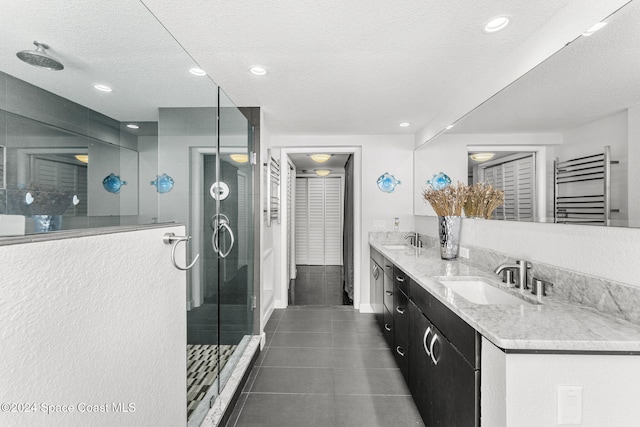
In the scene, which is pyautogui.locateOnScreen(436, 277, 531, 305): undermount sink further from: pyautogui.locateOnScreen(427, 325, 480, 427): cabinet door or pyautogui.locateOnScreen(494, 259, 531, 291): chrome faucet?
pyautogui.locateOnScreen(427, 325, 480, 427): cabinet door

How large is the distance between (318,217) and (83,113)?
586 centimetres

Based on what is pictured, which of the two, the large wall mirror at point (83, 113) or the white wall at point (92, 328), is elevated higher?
the large wall mirror at point (83, 113)

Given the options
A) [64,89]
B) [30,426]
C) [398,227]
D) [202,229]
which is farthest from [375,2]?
[398,227]

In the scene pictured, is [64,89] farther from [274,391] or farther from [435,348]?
[274,391]

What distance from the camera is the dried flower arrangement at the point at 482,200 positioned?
2.17 m

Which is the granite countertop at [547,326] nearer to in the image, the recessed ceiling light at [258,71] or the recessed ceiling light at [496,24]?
the recessed ceiling light at [496,24]

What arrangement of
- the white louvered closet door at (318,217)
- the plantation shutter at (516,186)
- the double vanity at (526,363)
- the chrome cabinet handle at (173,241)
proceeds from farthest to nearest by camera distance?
1. the white louvered closet door at (318,217)
2. the plantation shutter at (516,186)
3. the chrome cabinet handle at (173,241)
4. the double vanity at (526,363)

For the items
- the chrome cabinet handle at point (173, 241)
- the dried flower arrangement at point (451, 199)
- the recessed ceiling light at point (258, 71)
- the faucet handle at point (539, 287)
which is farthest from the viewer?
the dried flower arrangement at point (451, 199)

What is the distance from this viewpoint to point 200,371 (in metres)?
1.84

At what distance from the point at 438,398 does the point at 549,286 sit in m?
0.82

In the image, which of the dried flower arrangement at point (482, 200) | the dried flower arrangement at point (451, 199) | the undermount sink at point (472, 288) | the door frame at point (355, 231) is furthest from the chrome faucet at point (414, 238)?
the undermount sink at point (472, 288)

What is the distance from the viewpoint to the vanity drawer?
218 centimetres

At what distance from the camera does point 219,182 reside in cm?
209

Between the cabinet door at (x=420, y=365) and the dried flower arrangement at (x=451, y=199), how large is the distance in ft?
3.38
